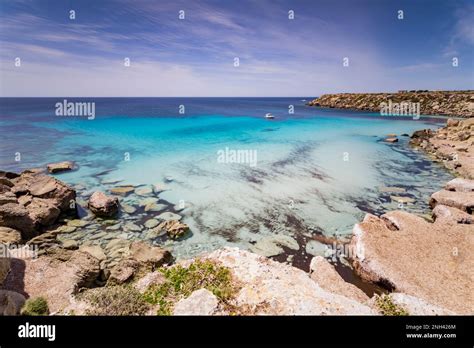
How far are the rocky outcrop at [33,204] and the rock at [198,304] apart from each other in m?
10.9

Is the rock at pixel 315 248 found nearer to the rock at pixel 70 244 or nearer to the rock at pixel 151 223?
the rock at pixel 151 223

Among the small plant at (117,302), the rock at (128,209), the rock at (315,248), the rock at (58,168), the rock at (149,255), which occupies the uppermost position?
the rock at (58,168)

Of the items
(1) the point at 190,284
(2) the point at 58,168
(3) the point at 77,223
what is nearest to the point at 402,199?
(1) the point at 190,284

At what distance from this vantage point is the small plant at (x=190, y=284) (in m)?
6.15

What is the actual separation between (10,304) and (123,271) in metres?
3.74

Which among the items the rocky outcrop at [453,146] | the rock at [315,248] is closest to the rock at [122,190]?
the rock at [315,248]

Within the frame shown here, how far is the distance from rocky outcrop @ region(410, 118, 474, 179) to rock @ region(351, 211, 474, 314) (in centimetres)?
1424

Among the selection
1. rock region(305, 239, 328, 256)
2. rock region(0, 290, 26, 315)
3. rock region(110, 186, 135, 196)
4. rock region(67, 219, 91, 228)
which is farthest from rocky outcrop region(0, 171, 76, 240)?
rock region(305, 239, 328, 256)

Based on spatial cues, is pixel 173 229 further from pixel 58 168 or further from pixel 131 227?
pixel 58 168

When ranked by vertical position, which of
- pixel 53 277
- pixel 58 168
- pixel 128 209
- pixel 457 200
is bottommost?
pixel 53 277

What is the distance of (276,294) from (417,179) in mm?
21854

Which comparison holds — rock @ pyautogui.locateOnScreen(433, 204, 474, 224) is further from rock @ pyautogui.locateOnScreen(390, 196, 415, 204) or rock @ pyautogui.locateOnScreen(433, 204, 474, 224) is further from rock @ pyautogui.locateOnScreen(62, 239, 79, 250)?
rock @ pyautogui.locateOnScreen(62, 239, 79, 250)

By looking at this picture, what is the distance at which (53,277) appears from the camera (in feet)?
27.8
